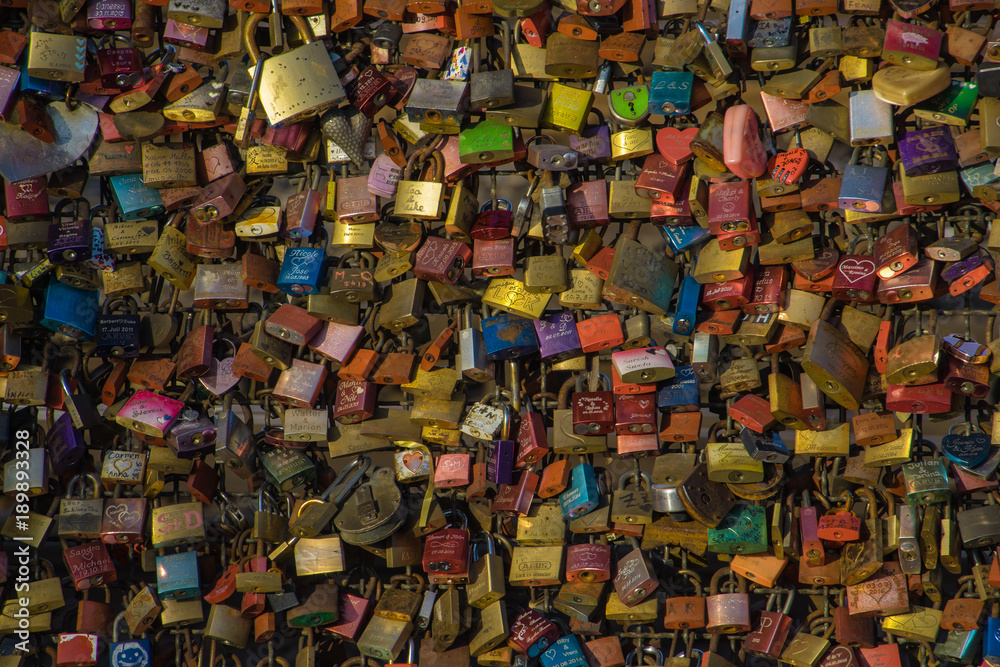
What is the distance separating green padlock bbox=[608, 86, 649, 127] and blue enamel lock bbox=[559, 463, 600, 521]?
1446 mm

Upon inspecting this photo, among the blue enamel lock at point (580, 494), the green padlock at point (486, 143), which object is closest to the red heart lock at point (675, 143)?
the green padlock at point (486, 143)

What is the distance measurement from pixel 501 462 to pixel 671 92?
165cm

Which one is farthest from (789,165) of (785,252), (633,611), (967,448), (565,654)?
(565,654)

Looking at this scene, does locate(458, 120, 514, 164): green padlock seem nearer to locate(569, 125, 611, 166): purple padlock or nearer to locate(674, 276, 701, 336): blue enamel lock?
locate(569, 125, 611, 166): purple padlock

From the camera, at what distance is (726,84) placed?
3.75 meters

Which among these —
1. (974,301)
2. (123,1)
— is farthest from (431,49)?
(974,301)

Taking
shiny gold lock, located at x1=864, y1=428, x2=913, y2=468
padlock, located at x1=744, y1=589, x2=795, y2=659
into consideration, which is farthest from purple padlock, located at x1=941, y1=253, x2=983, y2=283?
padlock, located at x1=744, y1=589, x2=795, y2=659

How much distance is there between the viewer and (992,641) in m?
3.54

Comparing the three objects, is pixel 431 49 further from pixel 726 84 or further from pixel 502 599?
pixel 502 599

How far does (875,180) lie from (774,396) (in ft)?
3.01

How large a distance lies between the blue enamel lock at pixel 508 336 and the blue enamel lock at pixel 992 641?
6.69 feet

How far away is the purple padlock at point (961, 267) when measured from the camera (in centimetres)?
351

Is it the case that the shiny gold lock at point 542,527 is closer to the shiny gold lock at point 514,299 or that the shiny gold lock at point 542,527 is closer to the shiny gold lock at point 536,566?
the shiny gold lock at point 536,566

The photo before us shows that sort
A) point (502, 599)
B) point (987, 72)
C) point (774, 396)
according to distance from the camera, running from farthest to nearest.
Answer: point (502, 599) → point (774, 396) → point (987, 72)
